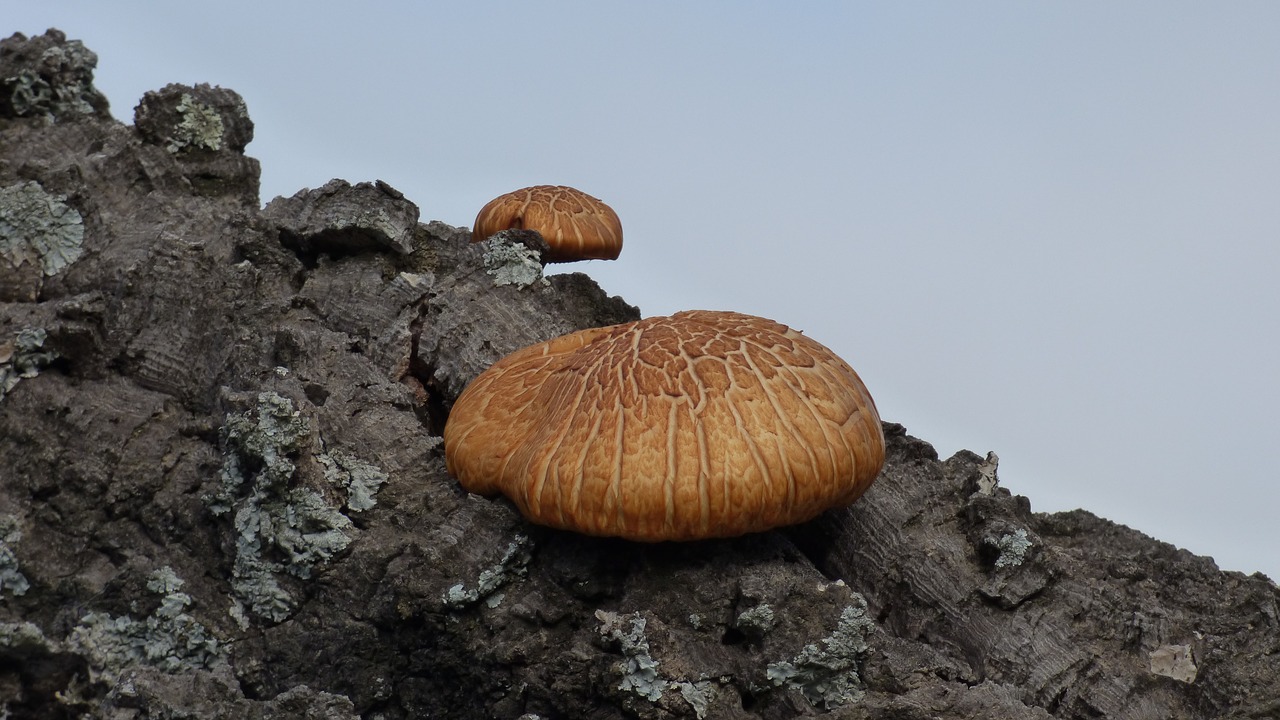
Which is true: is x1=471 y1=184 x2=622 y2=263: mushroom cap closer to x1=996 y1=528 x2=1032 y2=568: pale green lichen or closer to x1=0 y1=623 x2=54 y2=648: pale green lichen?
x1=996 y1=528 x2=1032 y2=568: pale green lichen

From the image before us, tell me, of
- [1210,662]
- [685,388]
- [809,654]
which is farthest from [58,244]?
[1210,662]

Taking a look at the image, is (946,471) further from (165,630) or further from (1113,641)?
(165,630)

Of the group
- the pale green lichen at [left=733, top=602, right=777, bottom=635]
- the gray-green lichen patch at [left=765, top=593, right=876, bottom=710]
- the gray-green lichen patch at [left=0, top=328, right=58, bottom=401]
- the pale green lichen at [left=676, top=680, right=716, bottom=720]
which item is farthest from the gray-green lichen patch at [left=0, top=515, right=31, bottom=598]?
the gray-green lichen patch at [left=765, top=593, right=876, bottom=710]

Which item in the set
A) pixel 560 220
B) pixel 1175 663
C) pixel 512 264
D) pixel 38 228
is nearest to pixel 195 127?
pixel 38 228

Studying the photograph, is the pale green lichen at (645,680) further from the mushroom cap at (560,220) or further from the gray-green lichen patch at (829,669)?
the mushroom cap at (560,220)

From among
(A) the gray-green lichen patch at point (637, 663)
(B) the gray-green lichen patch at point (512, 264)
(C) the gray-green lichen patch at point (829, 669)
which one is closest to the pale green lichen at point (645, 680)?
(A) the gray-green lichen patch at point (637, 663)

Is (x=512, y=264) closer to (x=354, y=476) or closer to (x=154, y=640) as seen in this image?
(x=354, y=476)
